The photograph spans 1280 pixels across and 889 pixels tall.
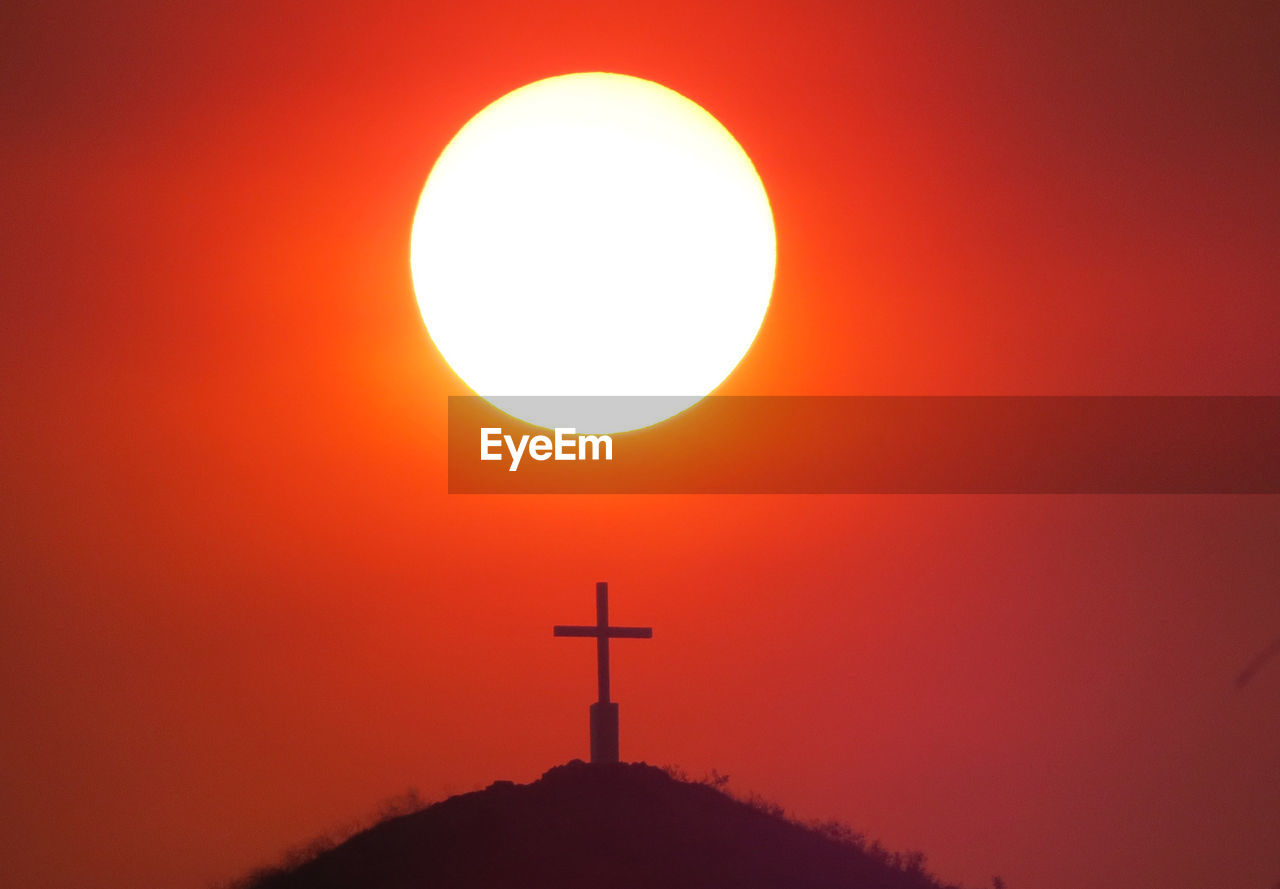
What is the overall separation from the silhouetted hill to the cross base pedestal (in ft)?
0.29

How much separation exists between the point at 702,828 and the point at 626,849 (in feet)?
1.92

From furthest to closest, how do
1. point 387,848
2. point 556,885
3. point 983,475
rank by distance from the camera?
point 983,475
point 387,848
point 556,885

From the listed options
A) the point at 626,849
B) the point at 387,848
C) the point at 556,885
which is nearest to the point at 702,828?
the point at 626,849

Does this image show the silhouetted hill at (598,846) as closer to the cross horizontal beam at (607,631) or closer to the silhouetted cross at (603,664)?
the silhouetted cross at (603,664)

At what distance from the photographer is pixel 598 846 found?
9086 millimetres

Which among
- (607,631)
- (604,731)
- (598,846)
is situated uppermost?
(607,631)

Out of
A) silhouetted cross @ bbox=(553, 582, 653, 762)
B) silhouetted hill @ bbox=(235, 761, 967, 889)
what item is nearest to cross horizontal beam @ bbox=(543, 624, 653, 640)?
silhouetted cross @ bbox=(553, 582, 653, 762)

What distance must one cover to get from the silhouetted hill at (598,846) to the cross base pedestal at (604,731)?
9cm

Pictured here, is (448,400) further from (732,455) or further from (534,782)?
(534,782)

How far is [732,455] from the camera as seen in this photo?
972 centimetres

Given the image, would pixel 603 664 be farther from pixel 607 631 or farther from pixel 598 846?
pixel 598 846

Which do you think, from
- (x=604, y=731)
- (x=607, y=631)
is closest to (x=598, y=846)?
(x=604, y=731)

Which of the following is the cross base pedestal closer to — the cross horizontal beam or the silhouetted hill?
the silhouetted hill

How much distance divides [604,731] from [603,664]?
449 millimetres
